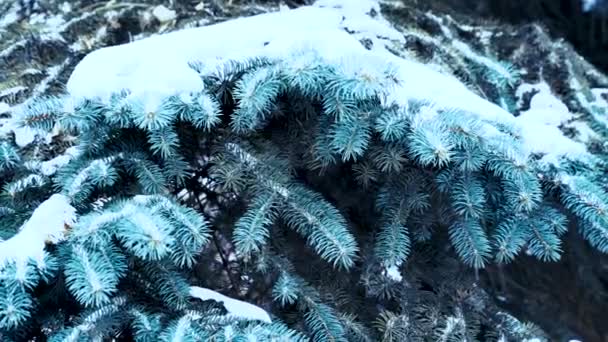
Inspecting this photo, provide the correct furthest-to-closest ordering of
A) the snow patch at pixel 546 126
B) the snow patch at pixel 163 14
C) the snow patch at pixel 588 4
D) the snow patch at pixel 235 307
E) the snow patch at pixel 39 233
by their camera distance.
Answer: the snow patch at pixel 588 4
the snow patch at pixel 163 14
the snow patch at pixel 546 126
the snow patch at pixel 235 307
the snow patch at pixel 39 233

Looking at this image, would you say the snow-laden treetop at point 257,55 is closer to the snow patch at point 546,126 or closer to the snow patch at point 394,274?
the snow patch at point 546,126

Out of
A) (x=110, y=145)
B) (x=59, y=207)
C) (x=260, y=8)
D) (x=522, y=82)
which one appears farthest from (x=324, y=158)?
(x=522, y=82)

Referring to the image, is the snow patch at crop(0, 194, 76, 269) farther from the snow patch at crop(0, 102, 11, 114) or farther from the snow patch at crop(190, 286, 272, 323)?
the snow patch at crop(0, 102, 11, 114)

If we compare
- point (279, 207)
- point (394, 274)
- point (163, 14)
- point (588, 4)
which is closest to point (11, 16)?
point (163, 14)

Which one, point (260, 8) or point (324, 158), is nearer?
point (324, 158)

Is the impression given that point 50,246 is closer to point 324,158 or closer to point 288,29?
point 324,158

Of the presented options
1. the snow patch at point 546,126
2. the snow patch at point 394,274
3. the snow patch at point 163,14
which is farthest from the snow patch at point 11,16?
the snow patch at point 546,126

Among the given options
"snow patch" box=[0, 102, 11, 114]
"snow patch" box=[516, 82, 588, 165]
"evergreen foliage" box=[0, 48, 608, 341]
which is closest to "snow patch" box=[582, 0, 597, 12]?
"snow patch" box=[516, 82, 588, 165]
